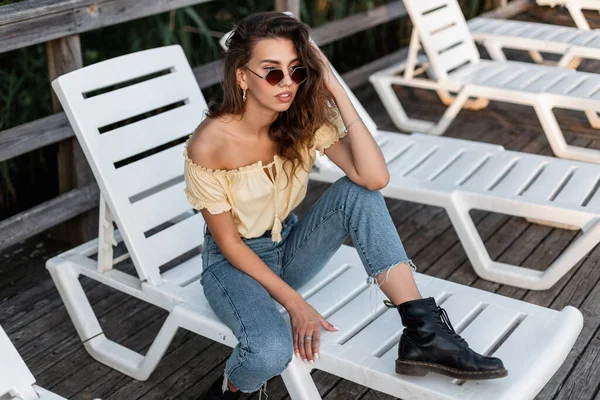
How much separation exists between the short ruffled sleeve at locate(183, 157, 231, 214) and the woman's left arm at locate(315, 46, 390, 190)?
0.40m

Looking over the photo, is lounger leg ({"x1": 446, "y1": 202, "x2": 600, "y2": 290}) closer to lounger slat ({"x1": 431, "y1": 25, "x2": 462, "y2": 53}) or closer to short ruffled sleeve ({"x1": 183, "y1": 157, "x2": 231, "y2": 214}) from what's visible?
short ruffled sleeve ({"x1": 183, "y1": 157, "x2": 231, "y2": 214})

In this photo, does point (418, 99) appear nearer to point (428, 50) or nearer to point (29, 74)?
point (428, 50)

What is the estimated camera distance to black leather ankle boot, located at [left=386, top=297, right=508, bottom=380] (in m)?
2.06

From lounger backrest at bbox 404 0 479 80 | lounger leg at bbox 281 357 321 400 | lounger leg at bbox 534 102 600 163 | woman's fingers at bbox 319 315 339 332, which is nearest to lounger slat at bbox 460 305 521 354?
woman's fingers at bbox 319 315 339 332

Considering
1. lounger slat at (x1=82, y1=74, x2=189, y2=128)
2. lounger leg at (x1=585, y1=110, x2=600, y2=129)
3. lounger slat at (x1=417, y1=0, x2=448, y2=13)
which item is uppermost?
lounger slat at (x1=82, y1=74, x2=189, y2=128)

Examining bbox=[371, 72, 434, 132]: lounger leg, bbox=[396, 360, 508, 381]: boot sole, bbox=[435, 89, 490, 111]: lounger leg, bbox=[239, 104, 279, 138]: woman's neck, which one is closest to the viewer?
bbox=[396, 360, 508, 381]: boot sole

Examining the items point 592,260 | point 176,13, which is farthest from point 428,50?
point 592,260

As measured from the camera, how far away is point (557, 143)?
4383 millimetres

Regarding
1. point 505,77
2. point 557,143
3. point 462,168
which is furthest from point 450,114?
point 462,168

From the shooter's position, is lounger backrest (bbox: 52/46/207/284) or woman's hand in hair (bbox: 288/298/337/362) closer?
woman's hand in hair (bbox: 288/298/337/362)

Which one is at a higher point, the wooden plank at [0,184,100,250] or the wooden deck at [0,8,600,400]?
the wooden plank at [0,184,100,250]

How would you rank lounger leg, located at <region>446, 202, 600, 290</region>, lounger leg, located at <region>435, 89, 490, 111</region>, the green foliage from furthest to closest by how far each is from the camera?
1. lounger leg, located at <region>435, 89, 490, 111</region>
2. the green foliage
3. lounger leg, located at <region>446, 202, 600, 290</region>

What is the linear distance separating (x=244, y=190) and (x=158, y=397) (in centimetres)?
81

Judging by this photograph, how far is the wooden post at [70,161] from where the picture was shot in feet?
11.2
